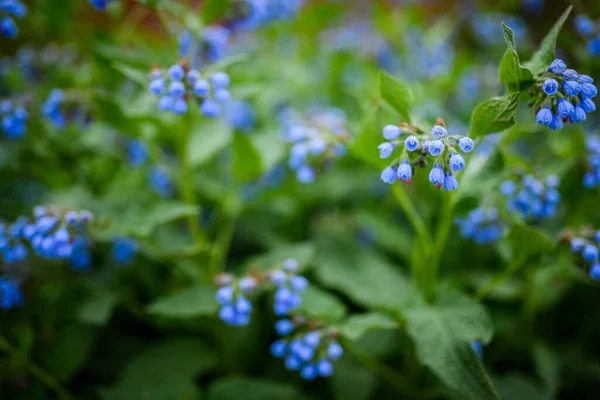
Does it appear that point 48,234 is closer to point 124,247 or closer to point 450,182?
point 124,247

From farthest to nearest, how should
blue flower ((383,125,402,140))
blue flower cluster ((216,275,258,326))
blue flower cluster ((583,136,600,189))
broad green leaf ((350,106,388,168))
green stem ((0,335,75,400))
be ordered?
green stem ((0,335,75,400)) < blue flower cluster ((583,136,600,189)) < blue flower cluster ((216,275,258,326)) < broad green leaf ((350,106,388,168)) < blue flower ((383,125,402,140))

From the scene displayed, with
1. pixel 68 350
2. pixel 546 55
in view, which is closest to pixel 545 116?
pixel 546 55

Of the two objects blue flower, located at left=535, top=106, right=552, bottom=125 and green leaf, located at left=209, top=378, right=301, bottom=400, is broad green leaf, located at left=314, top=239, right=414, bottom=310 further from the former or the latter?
blue flower, located at left=535, top=106, right=552, bottom=125

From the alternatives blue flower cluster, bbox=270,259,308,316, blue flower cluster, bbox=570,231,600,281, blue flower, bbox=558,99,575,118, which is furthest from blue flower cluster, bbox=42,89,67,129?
blue flower cluster, bbox=570,231,600,281

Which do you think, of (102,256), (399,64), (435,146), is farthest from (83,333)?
(399,64)

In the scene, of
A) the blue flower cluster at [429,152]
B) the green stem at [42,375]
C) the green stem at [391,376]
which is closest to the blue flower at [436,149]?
the blue flower cluster at [429,152]

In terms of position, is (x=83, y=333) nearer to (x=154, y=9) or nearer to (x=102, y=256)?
(x=102, y=256)

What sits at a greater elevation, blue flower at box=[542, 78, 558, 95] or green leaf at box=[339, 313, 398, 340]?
blue flower at box=[542, 78, 558, 95]
